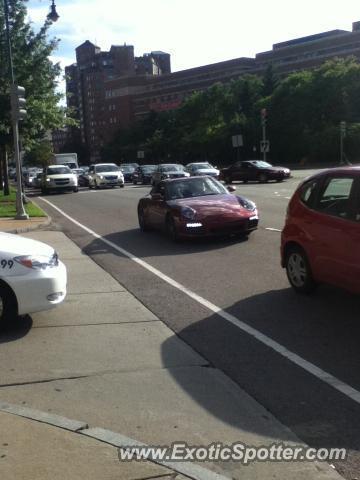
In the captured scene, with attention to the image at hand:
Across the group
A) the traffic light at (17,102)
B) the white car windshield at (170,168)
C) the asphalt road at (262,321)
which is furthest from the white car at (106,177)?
the asphalt road at (262,321)

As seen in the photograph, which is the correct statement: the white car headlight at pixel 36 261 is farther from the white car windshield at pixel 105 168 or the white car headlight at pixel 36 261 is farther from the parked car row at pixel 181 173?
the white car windshield at pixel 105 168

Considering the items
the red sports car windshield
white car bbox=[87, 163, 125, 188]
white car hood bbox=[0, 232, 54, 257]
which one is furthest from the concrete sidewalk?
white car bbox=[87, 163, 125, 188]

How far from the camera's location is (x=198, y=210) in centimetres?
1263

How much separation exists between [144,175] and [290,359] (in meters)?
41.8

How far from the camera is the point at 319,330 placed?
20.3 feet

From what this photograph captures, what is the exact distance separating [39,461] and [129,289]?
5239 millimetres

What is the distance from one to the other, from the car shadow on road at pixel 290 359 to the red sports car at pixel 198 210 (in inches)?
182

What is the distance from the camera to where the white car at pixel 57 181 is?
3791 centimetres

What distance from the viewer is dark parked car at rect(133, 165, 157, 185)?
46375mm

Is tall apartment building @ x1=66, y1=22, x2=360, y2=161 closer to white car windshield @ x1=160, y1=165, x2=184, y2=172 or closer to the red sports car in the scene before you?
white car windshield @ x1=160, y1=165, x2=184, y2=172

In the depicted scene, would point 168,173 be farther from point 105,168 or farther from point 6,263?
point 6,263

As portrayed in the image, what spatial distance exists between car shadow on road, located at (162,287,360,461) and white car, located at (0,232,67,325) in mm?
1431

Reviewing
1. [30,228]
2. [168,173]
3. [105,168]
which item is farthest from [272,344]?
[105,168]

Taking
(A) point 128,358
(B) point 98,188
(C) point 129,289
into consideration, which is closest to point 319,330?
(A) point 128,358
